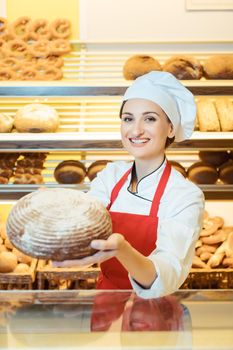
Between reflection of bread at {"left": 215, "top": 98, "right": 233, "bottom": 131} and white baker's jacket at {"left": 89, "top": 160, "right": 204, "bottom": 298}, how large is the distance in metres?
1.32

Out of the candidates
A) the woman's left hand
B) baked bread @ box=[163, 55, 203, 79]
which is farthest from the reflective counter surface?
baked bread @ box=[163, 55, 203, 79]

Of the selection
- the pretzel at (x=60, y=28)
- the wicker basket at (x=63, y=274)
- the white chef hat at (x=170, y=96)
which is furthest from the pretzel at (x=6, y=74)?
the white chef hat at (x=170, y=96)

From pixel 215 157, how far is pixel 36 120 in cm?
118

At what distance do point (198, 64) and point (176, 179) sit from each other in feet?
5.26

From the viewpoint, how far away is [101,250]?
1253 millimetres

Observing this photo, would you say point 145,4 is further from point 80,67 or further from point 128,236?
point 128,236

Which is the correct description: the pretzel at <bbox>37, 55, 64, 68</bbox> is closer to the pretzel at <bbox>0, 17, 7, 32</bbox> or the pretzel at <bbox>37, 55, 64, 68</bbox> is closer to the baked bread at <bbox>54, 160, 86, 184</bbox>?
→ the pretzel at <bbox>0, 17, 7, 32</bbox>

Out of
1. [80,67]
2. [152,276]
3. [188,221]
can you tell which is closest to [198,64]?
[80,67]

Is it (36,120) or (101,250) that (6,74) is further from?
(101,250)

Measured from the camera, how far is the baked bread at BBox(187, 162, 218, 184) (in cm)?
323

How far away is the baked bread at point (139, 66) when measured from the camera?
10.4ft

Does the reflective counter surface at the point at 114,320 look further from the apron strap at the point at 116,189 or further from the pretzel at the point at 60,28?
the pretzel at the point at 60,28

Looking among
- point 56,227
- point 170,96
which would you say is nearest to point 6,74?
point 170,96

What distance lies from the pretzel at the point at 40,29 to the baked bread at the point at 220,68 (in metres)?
1.14
